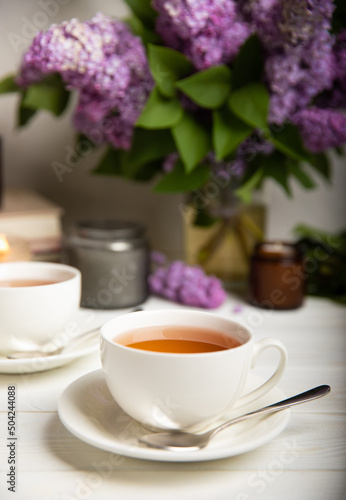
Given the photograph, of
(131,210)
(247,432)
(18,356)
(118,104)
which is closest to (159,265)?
(131,210)

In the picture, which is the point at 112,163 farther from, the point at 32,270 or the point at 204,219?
the point at 32,270

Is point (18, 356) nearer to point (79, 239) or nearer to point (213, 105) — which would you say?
point (79, 239)

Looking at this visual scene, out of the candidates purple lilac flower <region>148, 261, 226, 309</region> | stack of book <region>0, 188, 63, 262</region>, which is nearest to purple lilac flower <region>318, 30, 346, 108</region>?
purple lilac flower <region>148, 261, 226, 309</region>

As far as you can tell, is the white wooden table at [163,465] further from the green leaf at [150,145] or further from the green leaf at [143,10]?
the green leaf at [143,10]

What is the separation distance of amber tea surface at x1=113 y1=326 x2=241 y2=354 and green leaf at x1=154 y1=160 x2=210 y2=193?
385 millimetres

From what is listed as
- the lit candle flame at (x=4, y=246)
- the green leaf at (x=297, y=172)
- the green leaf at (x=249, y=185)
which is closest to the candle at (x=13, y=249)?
the lit candle flame at (x=4, y=246)

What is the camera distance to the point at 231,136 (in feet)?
2.75

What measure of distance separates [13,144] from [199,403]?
36.0 inches

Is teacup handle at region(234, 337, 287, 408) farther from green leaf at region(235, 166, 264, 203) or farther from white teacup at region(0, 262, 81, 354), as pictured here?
green leaf at region(235, 166, 264, 203)

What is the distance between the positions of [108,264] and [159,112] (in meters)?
0.24

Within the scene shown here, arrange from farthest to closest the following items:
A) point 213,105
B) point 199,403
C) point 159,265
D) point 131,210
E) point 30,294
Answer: point 131,210
point 159,265
point 213,105
point 30,294
point 199,403

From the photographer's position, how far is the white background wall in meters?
1.19

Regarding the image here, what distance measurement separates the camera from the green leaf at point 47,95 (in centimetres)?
92

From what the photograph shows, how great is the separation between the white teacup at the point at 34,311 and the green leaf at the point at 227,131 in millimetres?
287
